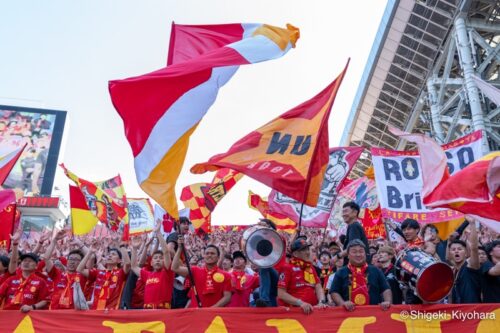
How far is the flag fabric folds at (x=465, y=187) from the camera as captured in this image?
218 inches

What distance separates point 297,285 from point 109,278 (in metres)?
2.87

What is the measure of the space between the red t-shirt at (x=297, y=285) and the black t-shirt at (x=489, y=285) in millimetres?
1836

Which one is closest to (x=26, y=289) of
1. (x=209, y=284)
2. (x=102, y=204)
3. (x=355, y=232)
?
(x=209, y=284)

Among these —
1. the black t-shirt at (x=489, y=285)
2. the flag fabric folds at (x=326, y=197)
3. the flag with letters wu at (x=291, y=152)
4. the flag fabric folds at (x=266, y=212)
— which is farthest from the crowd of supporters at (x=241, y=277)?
the flag fabric folds at (x=266, y=212)

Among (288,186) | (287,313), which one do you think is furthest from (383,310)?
(288,186)

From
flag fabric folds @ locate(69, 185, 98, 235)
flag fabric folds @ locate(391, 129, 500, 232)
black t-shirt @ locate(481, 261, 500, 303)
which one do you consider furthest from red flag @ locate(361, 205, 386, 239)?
flag fabric folds @ locate(69, 185, 98, 235)

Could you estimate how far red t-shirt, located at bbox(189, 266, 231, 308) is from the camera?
581 cm

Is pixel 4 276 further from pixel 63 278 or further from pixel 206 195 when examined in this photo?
pixel 206 195

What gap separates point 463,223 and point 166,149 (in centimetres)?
492

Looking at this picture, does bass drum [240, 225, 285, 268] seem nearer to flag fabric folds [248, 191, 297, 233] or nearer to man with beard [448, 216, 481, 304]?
man with beard [448, 216, 481, 304]

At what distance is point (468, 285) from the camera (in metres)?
5.27

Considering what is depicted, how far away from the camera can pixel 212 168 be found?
627 centimetres

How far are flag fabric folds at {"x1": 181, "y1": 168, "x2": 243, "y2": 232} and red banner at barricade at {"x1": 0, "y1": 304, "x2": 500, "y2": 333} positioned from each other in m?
6.42

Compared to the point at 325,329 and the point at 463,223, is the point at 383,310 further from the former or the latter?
the point at 463,223
